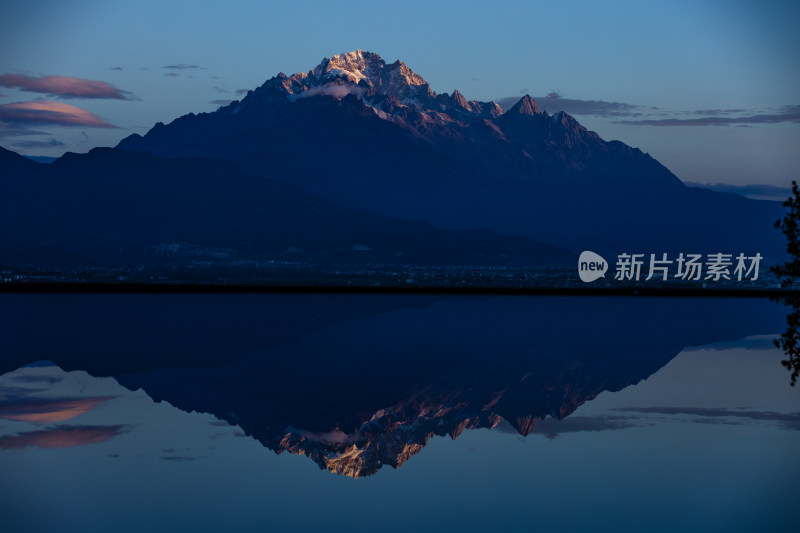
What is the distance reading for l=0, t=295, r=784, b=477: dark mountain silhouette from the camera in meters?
29.4

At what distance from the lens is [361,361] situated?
45.6 m

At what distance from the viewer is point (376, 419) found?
29.9m

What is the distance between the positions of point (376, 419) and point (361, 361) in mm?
15678

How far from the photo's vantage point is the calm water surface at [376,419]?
60.6ft

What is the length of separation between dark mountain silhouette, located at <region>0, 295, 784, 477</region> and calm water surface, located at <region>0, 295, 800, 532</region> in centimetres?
17

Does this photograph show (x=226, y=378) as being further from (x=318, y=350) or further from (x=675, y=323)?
(x=675, y=323)

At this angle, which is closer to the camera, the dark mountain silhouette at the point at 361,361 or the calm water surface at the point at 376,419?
the calm water surface at the point at 376,419

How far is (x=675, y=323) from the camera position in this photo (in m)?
77.3

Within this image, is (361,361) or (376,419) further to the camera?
(361,361)

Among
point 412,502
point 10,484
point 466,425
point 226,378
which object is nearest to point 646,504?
point 412,502

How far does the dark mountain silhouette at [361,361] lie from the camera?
29359 mm

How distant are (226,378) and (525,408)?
13.2m

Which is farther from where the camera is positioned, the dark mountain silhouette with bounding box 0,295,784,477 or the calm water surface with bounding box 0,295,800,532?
the dark mountain silhouette with bounding box 0,295,784,477

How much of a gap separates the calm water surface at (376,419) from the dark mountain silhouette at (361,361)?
0.55 ft
